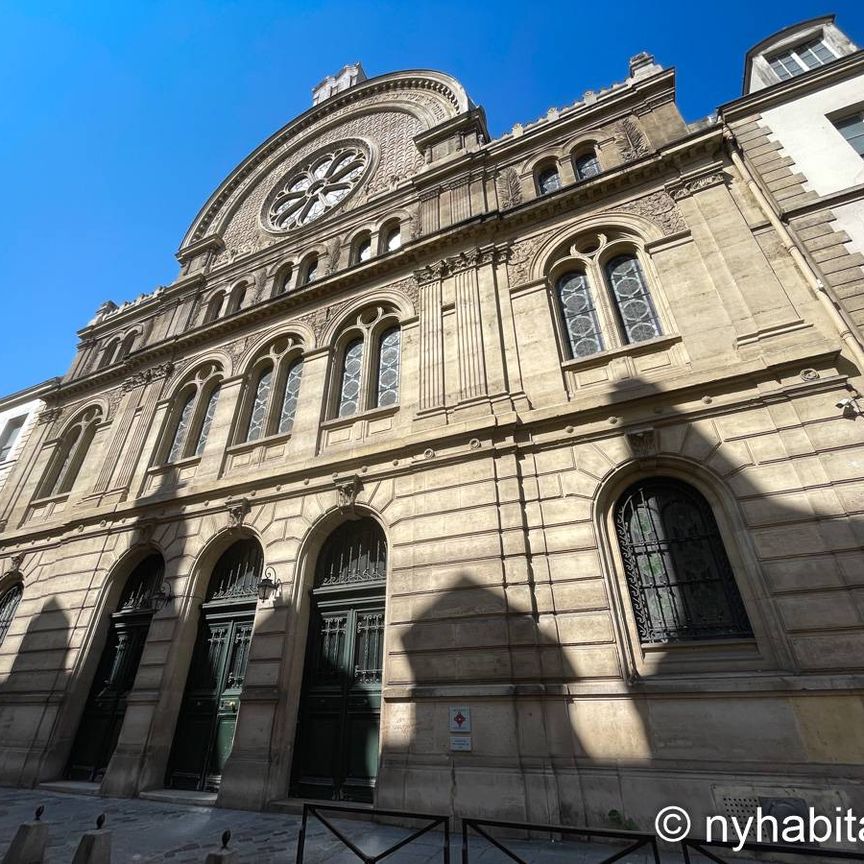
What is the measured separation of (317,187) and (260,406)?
11.2 m

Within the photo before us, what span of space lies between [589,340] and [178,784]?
39.1ft

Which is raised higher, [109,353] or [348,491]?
[109,353]

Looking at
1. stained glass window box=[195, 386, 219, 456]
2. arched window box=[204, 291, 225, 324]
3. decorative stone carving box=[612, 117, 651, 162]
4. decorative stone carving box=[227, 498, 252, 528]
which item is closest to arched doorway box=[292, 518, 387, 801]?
decorative stone carving box=[227, 498, 252, 528]

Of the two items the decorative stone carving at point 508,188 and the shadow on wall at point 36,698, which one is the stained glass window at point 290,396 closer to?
the shadow on wall at point 36,698

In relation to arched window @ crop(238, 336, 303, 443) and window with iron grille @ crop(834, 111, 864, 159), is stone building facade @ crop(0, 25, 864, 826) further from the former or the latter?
window with iron grille @ crop(834, 111, 864, 159)

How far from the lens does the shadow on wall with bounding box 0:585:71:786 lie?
33.1 feet

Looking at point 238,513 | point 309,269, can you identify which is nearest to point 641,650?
point 238,513

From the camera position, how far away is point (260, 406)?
13.4m

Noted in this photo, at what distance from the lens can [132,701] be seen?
9.65 metres

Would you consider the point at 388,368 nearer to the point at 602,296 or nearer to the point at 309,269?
the point at 602,296

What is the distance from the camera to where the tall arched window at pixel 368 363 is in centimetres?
1165

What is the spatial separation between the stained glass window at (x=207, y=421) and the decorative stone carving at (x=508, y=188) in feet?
32.9

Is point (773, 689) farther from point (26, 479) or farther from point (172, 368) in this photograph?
point (26, 479)

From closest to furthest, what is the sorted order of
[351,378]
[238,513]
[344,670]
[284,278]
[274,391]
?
[344,670] < [238,513] < [351,378] < [274,391] < [284,278]
